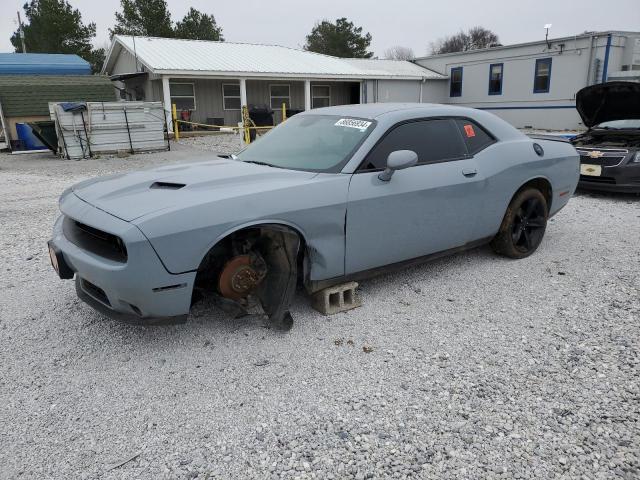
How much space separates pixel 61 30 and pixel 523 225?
42519 mm

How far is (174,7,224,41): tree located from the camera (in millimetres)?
39719

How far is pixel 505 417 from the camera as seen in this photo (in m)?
2.58

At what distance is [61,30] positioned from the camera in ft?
124

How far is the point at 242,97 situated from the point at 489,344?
19.4 metres

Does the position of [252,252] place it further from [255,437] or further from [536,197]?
[536,197]

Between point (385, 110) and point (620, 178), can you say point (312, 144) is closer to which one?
point (385, 110)

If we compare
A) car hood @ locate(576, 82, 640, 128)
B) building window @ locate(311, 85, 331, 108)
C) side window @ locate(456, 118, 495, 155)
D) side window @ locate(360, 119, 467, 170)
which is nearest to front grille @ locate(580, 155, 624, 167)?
car hood @ locate(576, 82, 640, 128)

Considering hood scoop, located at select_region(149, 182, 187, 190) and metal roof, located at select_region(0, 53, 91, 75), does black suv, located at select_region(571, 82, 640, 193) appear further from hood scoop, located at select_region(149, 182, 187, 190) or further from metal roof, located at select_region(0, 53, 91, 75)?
metal roof, located at select_region(0, 53, 91, 75)

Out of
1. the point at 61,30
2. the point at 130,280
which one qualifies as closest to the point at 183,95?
the point at 130,280

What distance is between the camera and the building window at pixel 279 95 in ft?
79.0

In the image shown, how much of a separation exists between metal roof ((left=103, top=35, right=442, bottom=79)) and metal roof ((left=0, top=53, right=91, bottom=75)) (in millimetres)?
2178

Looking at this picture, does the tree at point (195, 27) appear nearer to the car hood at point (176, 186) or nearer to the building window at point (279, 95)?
the building window at point (279, 95)

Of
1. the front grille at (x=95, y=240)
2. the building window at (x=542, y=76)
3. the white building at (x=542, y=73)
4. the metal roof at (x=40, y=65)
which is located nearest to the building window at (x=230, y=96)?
the metal roof at (x=40, y=65)

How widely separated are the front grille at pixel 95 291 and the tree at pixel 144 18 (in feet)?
129
